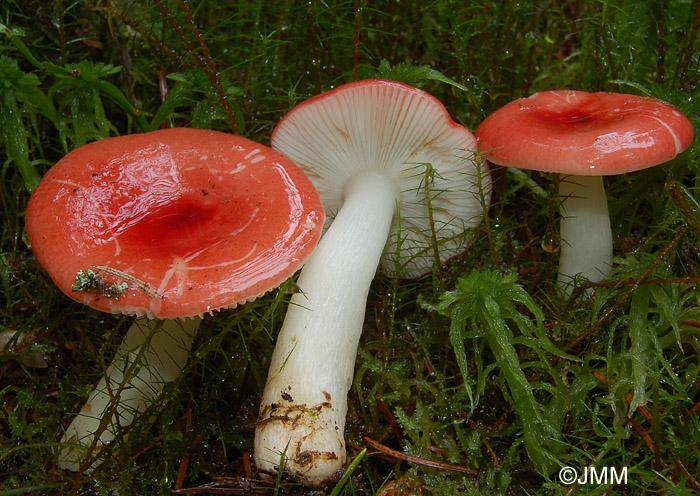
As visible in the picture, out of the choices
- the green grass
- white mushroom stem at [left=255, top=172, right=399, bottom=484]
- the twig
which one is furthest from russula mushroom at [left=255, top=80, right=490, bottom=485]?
the twig

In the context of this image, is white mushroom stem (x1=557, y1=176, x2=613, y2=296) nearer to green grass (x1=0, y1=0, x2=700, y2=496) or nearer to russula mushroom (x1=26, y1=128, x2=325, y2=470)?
green grass (x1=0, y1=0, x2=700, y2=496)

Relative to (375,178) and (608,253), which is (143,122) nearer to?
(375,178)

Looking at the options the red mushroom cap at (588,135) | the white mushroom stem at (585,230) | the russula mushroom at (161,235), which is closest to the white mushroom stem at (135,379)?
the russula mushroom at (161,235)

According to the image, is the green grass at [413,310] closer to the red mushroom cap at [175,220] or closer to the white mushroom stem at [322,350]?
the white mushroom stem at [322,350]

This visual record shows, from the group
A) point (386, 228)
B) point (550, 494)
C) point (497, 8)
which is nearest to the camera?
point (550, 494)

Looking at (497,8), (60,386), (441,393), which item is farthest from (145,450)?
(497,8)

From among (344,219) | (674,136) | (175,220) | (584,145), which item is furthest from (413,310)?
(674,136)

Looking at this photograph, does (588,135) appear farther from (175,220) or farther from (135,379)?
(135,379)

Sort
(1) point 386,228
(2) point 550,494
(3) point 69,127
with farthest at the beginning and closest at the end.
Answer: (3) point 69,127, (1) point 386,228, (2) point 550,494
